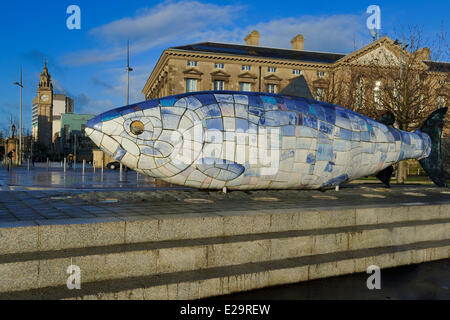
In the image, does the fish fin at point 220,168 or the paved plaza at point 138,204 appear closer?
the paved plaza at point 138,204

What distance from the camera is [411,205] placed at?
26.3 ft

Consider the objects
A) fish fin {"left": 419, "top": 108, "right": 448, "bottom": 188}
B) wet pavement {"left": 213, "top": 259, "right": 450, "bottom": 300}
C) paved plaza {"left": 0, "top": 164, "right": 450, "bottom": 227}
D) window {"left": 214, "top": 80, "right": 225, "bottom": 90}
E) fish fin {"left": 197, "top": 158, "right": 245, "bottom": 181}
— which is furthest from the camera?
window {"left": 214, "top": 80, "right": 225, "bottom": 90}

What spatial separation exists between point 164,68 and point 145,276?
50011 millimetres

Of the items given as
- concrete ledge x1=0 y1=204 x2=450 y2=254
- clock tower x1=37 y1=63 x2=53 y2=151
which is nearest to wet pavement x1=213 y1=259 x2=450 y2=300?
concrete ledge x1=0 y1=204 x2=450 y2=254

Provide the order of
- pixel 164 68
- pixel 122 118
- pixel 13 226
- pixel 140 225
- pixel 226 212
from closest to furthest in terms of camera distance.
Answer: pixel 13 226 → pixel 140 225 → pixel 226 212 → pixel 122 118 → pixel 164 68

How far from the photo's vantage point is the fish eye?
747cm

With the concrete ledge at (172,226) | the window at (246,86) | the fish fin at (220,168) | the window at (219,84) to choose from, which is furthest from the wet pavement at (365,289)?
the window at (246,86)

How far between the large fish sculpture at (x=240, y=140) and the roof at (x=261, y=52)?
43.6 meters

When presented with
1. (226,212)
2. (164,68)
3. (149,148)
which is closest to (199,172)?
(149,148)

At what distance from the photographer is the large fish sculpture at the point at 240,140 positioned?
754cm

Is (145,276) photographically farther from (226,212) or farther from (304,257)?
(304,257)

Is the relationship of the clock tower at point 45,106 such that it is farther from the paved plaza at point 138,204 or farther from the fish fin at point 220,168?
the fish fin at point 220,168

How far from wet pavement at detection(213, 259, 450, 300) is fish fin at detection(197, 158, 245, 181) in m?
3.23

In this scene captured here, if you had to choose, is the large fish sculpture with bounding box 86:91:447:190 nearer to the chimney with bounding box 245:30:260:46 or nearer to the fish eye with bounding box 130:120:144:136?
the fish eye with bounding box 130:120:144:136
